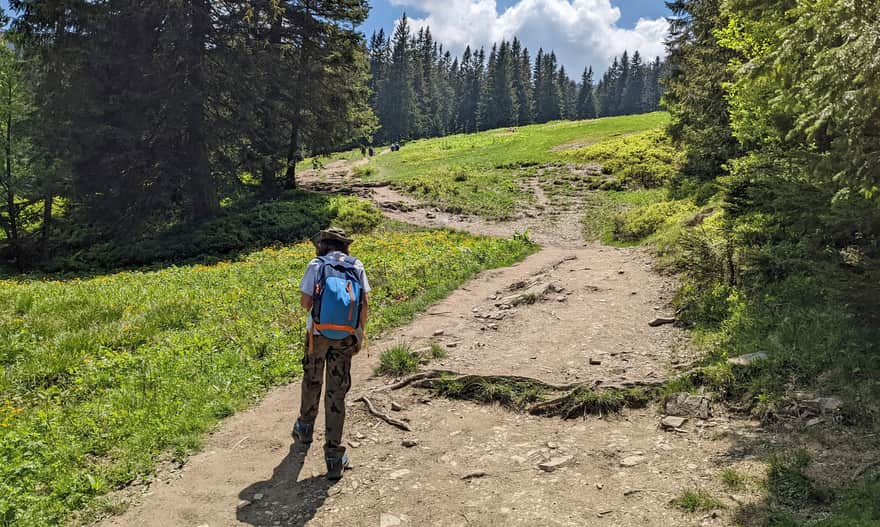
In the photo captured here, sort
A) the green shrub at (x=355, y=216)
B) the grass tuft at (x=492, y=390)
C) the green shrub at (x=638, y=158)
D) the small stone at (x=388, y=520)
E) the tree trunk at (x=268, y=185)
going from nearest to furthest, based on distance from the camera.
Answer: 1. the small stone at (x=388, y=520)
2. the grass tuft at (x=492, y=390)
3. the green shrub at (x=355, y=216)
4. the tree trunk at (x=268, y=185)
5. the green shrub at (x=638, y=158)

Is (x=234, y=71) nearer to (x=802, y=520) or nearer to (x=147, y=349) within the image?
(x=147, y=349)

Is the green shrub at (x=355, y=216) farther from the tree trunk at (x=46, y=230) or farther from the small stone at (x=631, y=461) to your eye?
the small stone at (x=631, y=461)

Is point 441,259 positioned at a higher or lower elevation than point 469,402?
higher

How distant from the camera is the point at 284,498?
5.24 metres

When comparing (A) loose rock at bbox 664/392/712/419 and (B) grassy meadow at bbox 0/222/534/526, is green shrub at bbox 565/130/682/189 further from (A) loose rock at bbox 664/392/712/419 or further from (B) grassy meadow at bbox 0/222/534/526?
(A) loose rock at bbox 664/392/712/419

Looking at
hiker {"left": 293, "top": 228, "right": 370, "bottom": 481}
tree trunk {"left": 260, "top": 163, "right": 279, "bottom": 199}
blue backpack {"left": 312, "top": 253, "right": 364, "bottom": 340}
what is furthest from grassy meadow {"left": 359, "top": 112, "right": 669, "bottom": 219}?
blue backpack {"left": 312, "top": 253, "right": 364, "bottom": 340}

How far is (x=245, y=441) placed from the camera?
21.0ft

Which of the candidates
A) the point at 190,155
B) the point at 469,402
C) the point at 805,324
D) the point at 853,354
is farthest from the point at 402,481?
the point at 190,155

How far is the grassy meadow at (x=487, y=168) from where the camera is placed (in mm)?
30469

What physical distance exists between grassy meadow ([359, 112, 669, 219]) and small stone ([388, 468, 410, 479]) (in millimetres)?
21830

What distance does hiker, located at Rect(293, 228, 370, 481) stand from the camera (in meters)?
5.54

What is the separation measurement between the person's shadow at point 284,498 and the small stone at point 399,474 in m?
0.62

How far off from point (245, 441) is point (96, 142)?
818 inches

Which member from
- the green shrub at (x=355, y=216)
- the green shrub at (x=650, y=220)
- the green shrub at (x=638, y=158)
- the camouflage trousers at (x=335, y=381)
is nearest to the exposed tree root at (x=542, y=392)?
the camouflage trousers at (x=335, y=381)
